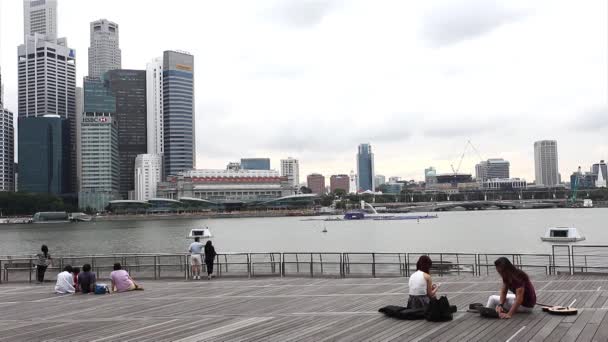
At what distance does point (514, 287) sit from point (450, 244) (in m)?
59.4

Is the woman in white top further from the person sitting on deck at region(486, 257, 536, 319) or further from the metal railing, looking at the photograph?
the metal railing

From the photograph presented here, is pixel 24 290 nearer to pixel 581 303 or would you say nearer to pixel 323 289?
pixel 323 289

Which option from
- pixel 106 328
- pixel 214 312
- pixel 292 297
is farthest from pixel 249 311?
pixel 106 328

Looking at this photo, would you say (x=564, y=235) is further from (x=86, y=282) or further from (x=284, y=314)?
(x=86, y=282)

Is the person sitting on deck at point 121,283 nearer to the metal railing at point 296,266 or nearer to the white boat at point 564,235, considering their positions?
the metal railing at point 296,266

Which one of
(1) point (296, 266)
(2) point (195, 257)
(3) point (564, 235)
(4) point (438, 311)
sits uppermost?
(2) point (195, 257)

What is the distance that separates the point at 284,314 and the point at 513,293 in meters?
4.97

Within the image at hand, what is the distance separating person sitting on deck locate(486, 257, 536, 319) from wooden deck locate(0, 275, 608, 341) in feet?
0.72

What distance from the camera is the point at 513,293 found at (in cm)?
1182

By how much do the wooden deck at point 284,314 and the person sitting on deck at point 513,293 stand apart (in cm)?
22

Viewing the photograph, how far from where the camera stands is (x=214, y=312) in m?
13.9

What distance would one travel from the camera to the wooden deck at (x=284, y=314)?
1069 centimetres

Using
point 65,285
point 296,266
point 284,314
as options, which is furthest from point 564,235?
point 65,285

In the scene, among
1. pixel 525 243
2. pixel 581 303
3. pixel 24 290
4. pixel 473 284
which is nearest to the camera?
pixel 581 303
